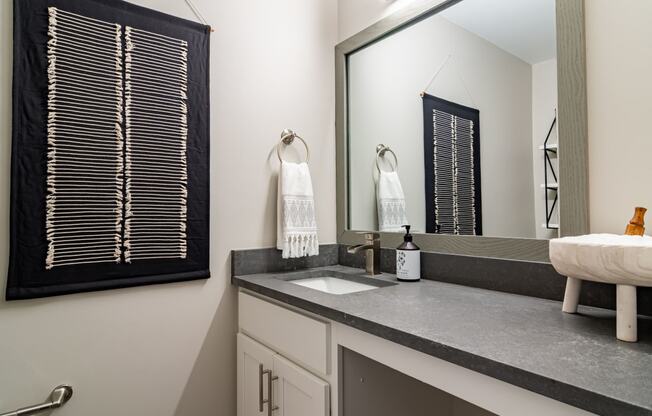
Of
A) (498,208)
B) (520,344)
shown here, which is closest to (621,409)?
(520,344)

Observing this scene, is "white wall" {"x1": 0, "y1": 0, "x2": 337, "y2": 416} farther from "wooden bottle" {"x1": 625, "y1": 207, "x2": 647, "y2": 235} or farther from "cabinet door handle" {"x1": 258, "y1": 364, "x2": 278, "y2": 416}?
"wooden bottle" {"x1": 625, "y1": 207, "x2": 647, "y2": 235}

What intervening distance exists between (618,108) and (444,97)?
0.60 m

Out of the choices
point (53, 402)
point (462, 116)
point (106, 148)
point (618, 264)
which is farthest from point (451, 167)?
point (53, 402)

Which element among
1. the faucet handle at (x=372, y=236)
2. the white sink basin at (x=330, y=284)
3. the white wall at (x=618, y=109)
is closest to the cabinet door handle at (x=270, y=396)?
the white sink basin at (x=330, y=284)

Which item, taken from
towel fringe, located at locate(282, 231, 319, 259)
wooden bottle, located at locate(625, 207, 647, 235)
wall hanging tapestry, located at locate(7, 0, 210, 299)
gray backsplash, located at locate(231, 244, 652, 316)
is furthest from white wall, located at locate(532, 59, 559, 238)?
wall hanging tapestry, located at locate(7, 0, 210, 299)

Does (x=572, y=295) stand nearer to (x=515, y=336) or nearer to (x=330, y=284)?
(x=515, y=336)

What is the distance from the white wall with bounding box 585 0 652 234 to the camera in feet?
2.96

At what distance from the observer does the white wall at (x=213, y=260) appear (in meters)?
1.13

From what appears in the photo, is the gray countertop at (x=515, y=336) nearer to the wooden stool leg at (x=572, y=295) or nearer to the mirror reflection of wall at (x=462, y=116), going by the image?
the wooden stool leg at (x=572, y=295)

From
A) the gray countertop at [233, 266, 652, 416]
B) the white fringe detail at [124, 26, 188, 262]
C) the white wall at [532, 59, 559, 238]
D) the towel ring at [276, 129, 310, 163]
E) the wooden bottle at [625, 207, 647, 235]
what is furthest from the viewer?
the towel ring at [276, 129, 310, 163]

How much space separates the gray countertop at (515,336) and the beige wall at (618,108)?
29 centimetres

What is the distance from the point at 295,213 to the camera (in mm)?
1587

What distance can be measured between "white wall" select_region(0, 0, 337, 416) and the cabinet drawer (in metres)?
0.16

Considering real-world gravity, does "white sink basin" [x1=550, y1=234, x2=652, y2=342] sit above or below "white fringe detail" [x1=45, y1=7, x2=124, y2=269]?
below
